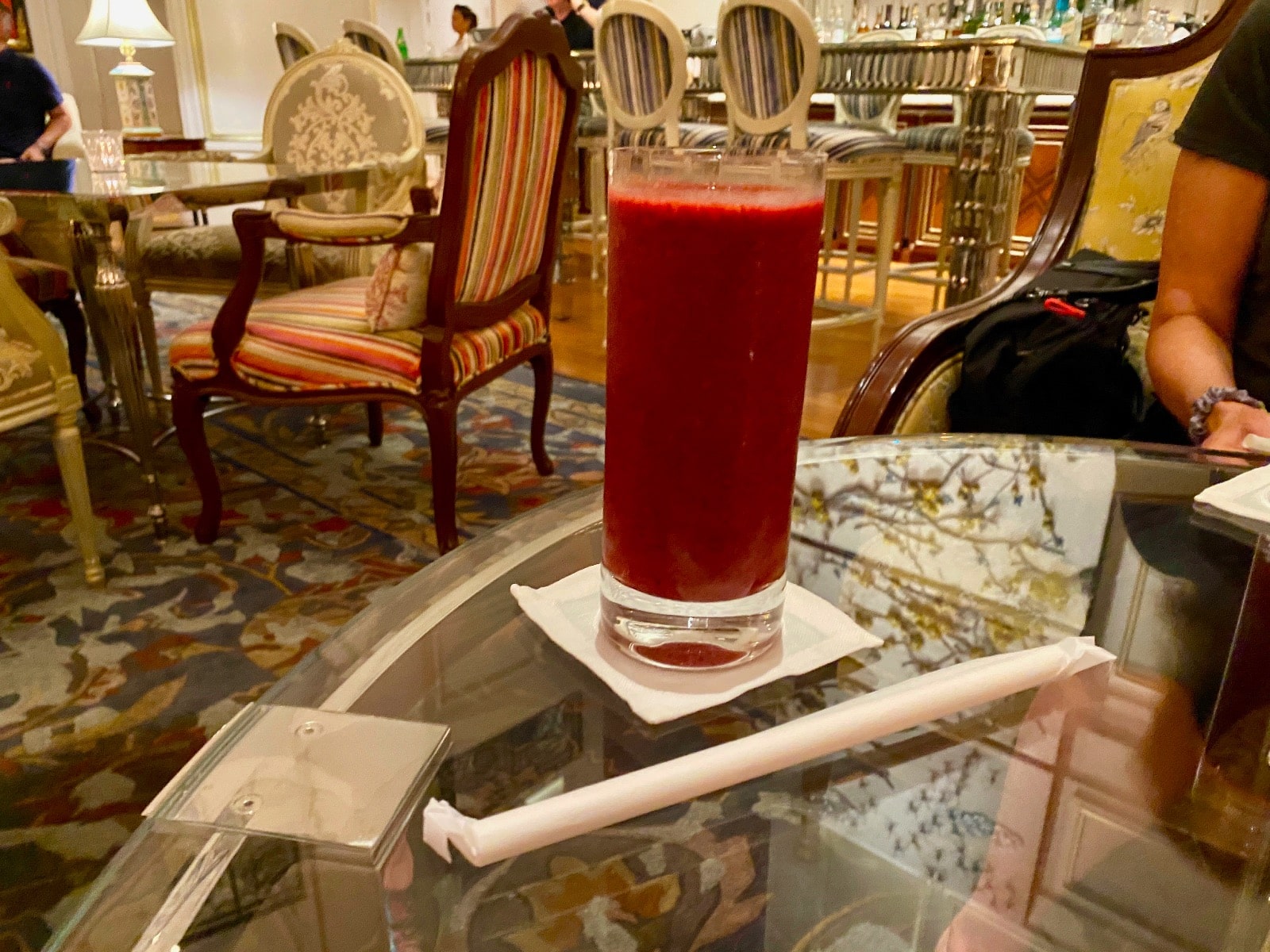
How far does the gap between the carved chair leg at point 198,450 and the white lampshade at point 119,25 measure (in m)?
3.71

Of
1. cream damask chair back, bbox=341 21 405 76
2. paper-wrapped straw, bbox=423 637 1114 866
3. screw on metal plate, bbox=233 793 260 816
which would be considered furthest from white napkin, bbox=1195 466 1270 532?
cream damask chair back, bbox=341 21 405 76

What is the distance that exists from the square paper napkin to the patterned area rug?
449mm

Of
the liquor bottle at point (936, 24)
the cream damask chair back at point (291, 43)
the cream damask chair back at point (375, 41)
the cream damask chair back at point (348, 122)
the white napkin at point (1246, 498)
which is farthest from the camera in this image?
the cream damask chair back at point (375, 41)

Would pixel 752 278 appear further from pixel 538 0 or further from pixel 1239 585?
pixel 538 0

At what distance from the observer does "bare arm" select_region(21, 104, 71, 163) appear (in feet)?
12.1

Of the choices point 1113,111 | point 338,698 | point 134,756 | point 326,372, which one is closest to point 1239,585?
point 338,698

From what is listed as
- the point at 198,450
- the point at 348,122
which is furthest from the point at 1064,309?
the point at 348,122

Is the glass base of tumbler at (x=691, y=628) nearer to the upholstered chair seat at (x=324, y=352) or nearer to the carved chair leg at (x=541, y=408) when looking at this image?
the upholstered chair seat at (x=324, y=352)

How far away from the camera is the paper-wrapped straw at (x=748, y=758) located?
37 centimetres

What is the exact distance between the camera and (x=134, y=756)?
125 cm

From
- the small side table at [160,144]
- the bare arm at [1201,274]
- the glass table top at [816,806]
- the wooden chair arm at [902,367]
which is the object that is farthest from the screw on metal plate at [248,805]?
the small side table at [160,144]

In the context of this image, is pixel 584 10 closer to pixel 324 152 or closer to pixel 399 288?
pixel 324 152

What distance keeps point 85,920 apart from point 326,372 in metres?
1.45

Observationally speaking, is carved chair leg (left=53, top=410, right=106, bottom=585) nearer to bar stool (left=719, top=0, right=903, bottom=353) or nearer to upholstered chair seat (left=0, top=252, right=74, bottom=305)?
upholstered chair seat (left=0, top=252, right=74, bottom=305)
